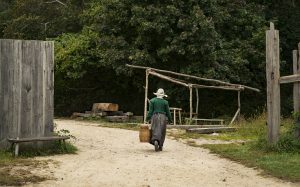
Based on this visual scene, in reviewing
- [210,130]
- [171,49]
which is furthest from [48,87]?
[171,49]

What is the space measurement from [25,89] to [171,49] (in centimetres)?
1524

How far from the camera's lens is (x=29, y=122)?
12.9m

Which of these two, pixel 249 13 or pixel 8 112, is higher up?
pixel 249 13

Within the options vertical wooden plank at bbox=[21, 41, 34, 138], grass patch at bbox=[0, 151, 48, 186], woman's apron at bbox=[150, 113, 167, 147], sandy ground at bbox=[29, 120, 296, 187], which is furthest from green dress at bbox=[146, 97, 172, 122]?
grass patch at bbox=[0, 151, 48, 186]

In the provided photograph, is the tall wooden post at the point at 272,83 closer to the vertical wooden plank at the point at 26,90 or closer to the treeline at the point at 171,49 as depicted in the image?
the vertical wooden plank at the point at 26,90

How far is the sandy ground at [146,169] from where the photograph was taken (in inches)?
376

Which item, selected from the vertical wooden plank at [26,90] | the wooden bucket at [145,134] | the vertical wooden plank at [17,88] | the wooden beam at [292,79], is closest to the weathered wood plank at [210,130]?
the wooden bucket at [145,134]

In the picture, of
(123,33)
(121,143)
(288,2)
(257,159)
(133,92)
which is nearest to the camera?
(257,159)

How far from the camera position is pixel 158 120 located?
47.6ft

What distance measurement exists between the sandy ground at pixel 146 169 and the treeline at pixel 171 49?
1301 cm

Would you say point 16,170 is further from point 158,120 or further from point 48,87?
point 158,120

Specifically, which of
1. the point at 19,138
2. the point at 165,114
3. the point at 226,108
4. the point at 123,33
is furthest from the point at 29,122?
the point at 226,108

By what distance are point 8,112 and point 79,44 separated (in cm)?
1859

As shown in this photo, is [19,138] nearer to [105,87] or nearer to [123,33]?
[123,33]
